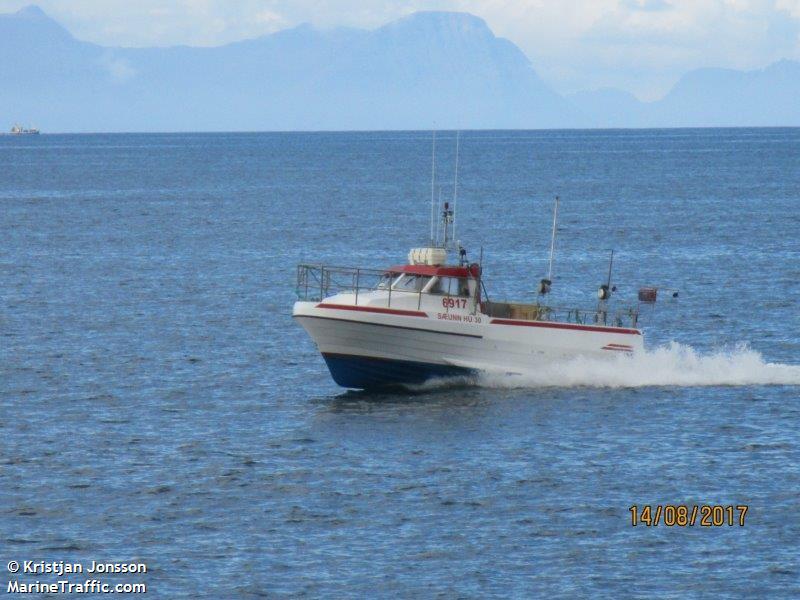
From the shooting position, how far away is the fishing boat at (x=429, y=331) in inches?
1550

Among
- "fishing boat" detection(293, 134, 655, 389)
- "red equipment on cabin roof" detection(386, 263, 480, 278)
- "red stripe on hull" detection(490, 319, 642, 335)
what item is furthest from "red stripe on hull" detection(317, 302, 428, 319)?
"red stripe on hull" detection(490, 319, 642, 335)

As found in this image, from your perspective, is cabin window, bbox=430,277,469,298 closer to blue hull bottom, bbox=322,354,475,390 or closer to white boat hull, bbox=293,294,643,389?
white boat hull, bbox=293,294,643,389

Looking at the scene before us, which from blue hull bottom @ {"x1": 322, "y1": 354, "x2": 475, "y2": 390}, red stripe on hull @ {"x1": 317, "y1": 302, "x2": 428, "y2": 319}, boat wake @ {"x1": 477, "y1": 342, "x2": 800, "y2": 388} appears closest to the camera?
red stripe on hull @ {"x1": 317, "y1": 302, "x2": 428, "y2": 319}

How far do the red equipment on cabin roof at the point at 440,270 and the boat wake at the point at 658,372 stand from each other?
2.85 metres

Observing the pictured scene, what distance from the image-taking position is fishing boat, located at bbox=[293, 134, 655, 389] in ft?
129

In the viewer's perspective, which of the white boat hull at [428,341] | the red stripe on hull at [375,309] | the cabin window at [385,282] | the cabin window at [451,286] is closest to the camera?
the red stripe on hull at [375,309]

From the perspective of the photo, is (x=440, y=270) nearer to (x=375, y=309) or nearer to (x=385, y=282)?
(x=385, y=282)

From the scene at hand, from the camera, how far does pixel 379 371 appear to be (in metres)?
40.0

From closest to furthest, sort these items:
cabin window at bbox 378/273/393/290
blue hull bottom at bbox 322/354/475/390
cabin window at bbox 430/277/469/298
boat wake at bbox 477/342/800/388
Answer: blue hull bottom at bbox 322/354/475/390 → cabin window at bbox 430/277/469/298 → cabin window at bbox 378/273/393/290 → boat wake at bbox 477/342/800/388

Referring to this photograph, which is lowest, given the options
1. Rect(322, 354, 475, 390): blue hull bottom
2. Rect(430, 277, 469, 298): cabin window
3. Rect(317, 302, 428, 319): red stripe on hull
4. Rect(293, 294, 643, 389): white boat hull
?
Rect(322, 354, 475, 390): blue hull bottom
